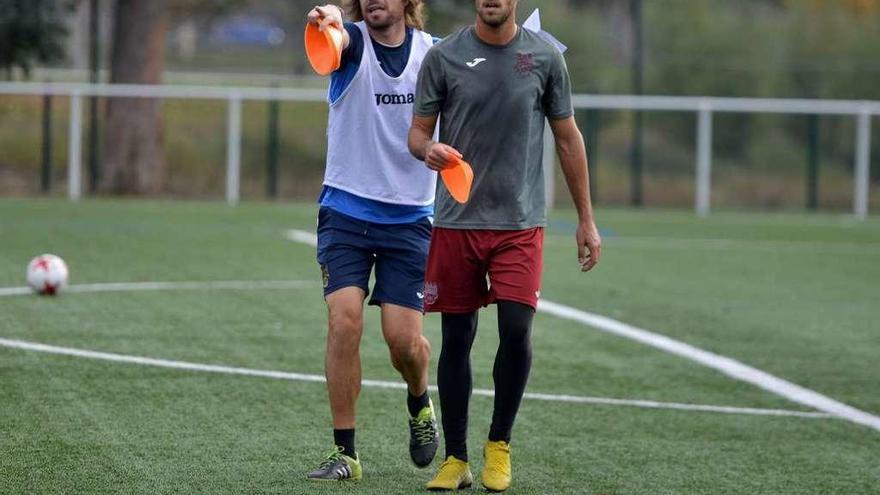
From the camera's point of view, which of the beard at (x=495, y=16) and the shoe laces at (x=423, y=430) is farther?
the shoe laces at (x=423, y=430)

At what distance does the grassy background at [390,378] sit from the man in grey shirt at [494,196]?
36 cm

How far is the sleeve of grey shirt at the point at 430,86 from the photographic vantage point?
243 inches

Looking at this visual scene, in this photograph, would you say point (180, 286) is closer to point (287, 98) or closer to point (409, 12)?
point (409, 12)

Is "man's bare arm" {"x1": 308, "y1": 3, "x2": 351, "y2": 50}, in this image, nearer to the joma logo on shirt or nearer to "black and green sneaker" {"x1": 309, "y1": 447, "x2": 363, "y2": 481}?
the joma logo on shirt

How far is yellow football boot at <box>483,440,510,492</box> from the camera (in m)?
6.17

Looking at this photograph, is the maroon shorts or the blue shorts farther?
the blue shorts

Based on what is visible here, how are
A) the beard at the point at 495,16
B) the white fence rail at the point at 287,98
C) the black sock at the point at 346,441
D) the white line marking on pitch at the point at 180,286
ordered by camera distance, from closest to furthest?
the beard at the point at 495,16 < the black sock at the point at 346,441 < the white line marking on pitch at the point at 180,286 < the white fence rail at the point at 287,98

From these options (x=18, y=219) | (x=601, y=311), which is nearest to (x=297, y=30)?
(x=18, y=219)

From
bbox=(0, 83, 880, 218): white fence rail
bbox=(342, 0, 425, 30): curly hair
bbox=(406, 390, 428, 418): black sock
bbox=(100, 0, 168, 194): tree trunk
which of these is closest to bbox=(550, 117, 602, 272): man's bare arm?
bbox=(342, 0, 425, 30): curly hair

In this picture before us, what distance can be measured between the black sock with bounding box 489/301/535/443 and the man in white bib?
0.38 m

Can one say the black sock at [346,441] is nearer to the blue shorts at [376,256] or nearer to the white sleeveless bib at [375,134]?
the blue shorts at [376,256]

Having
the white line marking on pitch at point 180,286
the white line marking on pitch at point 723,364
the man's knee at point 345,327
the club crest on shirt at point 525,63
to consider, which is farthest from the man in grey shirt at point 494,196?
the white line marking on pitch at point 180,286

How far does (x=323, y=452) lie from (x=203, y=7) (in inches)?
1111

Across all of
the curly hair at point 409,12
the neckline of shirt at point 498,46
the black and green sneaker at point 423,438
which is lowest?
the black and green sneaker at point 423,438
